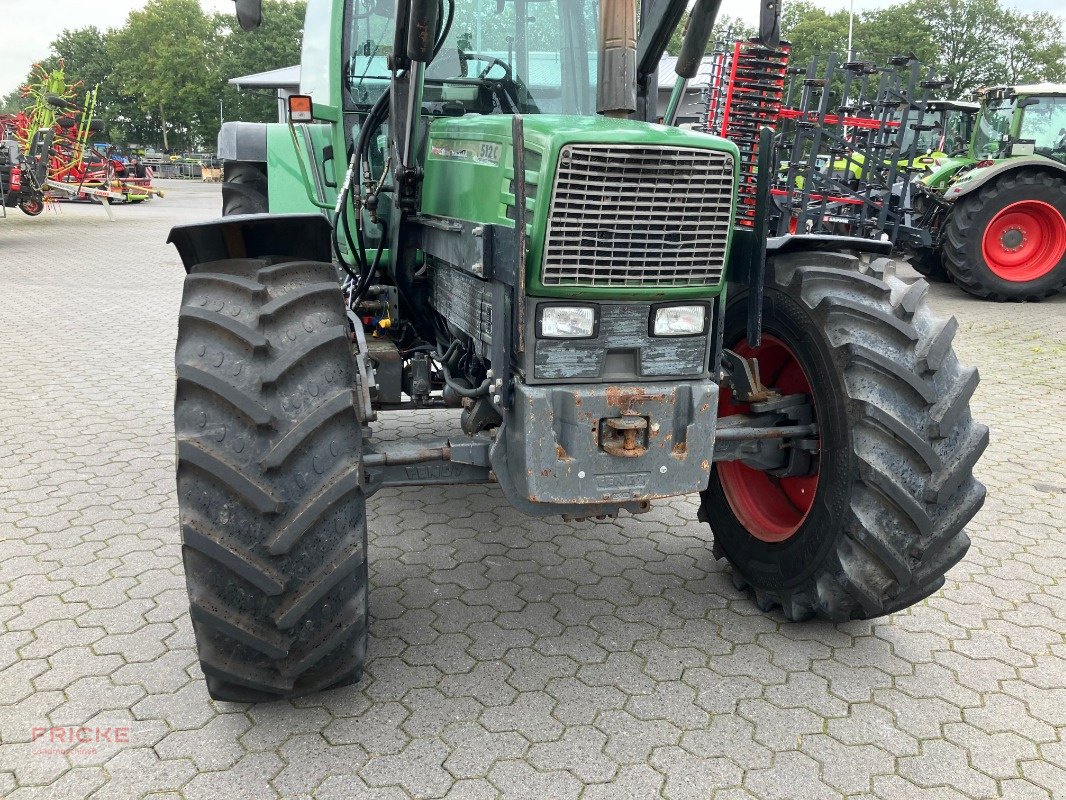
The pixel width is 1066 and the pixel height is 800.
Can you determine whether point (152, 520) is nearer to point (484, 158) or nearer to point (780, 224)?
point (484, 158)

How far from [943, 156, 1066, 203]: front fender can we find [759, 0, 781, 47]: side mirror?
29.5ft

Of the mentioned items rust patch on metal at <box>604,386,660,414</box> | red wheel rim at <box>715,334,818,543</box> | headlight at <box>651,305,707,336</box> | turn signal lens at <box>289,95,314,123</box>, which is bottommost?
red wheel rim at <box>715,334,818,543</box>

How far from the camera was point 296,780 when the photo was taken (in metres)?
2.47

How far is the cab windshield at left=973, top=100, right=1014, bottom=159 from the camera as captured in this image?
1220cm

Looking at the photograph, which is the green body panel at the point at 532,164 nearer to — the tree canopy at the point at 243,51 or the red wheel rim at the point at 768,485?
the red wheel rim at the point at 768,485

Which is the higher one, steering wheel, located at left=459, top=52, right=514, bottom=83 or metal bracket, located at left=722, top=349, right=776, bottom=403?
steering wheel, located at left=459, top=52, right=514, bottom=83

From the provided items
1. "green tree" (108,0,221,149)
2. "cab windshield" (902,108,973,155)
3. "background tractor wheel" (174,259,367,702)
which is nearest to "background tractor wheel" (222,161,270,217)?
"background tractor wheel" (174,259,367,702)

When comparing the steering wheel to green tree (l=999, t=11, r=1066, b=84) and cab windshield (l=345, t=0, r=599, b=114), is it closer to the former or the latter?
cab windshield (l=345, t=0, r=599, b=114)

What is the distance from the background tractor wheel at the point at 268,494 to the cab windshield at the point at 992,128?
12168 millimetres

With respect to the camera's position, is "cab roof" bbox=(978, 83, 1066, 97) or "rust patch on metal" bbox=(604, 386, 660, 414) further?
"cab roof" bbox=(978, 83, 1066, 97)

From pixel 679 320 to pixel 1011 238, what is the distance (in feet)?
33.7

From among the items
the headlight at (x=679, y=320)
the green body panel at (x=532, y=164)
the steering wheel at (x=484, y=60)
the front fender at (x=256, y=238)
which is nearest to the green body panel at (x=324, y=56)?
the steering wheel at (x=484, y=60)

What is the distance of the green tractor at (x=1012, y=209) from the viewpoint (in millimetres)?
10875

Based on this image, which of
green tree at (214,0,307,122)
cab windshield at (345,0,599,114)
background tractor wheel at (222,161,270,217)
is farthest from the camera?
green tree at (214,0,307,122)
